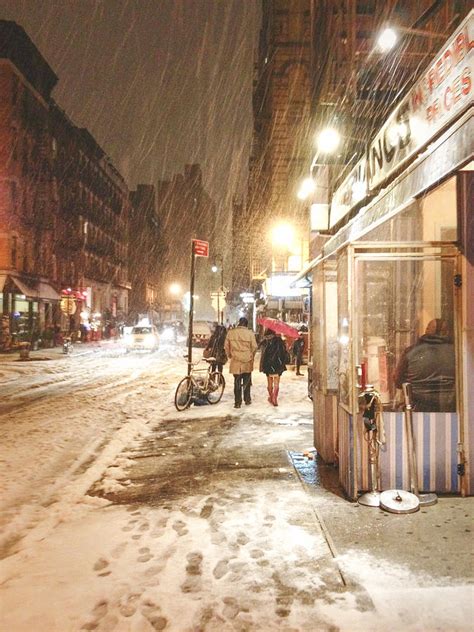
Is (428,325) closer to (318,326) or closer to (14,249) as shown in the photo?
(318,326)

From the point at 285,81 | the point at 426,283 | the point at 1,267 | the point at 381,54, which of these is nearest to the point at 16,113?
the point at 1,267

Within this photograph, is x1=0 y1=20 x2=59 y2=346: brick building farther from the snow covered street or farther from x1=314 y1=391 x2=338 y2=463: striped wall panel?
x1=314 y1=391 x2=338 y2=463: striped wall panel

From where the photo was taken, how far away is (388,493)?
18.6ft

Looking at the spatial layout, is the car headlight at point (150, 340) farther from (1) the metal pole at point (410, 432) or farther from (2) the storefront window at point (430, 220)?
(1) the metal pole at point (410, 432)

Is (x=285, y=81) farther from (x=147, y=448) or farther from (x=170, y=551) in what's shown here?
(x=170, y=551)

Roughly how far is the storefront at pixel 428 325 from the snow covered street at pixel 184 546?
732 mm

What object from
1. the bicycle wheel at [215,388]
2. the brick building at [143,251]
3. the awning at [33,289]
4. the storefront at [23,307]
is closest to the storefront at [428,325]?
the bicycle wheel at [215,388]

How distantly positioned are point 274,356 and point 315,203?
4104mm

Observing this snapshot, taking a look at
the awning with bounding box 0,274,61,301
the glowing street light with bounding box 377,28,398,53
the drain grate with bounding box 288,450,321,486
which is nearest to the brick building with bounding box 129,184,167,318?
the awning with bounding box 0,274,61,301

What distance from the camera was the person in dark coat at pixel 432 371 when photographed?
6.08m

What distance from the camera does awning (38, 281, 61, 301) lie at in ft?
142

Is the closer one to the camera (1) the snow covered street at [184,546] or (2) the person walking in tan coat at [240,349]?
(1) the snow covered street at [184,546]

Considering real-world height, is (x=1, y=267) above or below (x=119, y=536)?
above

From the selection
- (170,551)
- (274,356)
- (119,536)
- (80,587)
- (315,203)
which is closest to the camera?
(80,587)
